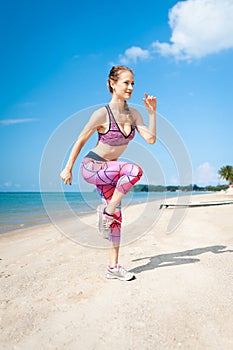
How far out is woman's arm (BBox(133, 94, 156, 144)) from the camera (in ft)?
11.1

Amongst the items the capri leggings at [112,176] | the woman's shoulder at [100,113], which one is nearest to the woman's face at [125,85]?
the woman's shoulder at [100,113]

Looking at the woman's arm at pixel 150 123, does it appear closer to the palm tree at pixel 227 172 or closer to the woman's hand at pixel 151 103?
the woman's hand at pixel 151 103

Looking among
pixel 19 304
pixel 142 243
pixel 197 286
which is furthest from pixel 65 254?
pixel 197 286

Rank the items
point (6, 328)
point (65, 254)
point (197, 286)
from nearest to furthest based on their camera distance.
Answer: point (6, 328), point (197, 286), point (65, 254)

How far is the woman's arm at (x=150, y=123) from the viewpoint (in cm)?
339

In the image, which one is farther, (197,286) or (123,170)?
(123,170)

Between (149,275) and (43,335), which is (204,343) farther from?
(149,275)

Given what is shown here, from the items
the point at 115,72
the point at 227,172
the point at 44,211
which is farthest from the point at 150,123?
the point at 227,172

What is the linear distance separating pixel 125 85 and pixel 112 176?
108cm

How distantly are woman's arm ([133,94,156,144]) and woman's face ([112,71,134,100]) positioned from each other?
24 cm

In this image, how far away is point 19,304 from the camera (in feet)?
8.11

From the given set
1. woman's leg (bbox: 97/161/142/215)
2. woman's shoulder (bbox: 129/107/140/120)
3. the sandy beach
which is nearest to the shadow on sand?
the sandy beach

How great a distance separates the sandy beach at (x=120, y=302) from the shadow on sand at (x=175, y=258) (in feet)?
0.04

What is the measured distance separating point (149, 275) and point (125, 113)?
1887 millimetres
